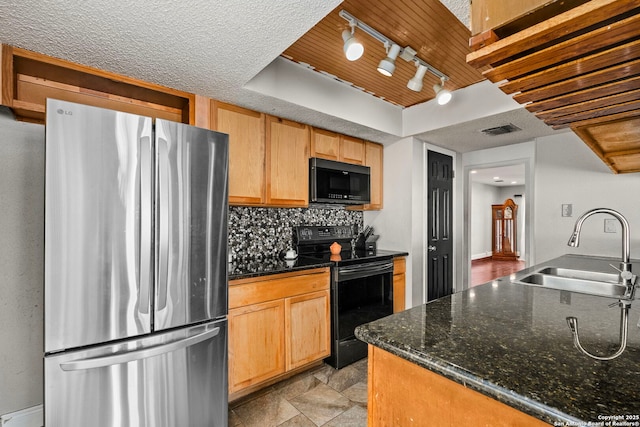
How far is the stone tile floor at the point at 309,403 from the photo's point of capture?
191cm

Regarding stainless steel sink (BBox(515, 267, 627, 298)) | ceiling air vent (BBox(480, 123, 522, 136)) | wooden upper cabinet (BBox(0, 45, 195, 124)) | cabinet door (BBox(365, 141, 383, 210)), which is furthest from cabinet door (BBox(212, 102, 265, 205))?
ceiling air vent (BBox(480, 123, 522, 136))

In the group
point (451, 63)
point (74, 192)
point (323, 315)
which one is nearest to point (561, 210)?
point (451, 63)

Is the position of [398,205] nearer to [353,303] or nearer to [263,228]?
[353,303]

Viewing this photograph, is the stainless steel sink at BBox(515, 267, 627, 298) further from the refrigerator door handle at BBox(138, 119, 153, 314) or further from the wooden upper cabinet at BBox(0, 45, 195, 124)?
the wooden upper cabinet at BBox(0, 45, 195, 124)

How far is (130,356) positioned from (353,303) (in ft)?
5.64

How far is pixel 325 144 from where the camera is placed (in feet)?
9.59

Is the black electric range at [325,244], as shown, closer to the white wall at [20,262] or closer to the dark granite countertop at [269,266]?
the dark granite countertop at [269,266]

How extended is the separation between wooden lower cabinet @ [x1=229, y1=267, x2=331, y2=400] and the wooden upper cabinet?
1.29 m

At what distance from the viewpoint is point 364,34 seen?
1937 mm

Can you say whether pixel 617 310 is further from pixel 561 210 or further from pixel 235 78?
pixel 561 210

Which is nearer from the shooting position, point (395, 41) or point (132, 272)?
point (132, 272)

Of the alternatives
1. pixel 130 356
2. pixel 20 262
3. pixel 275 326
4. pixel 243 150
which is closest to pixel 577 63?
pixel 130 356

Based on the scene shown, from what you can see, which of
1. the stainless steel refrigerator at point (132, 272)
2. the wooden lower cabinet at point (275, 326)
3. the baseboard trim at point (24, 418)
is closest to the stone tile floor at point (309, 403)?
the wooden lower cabinet at point (275, 326)

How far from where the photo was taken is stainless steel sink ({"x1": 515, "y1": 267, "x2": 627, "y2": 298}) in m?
1.58
